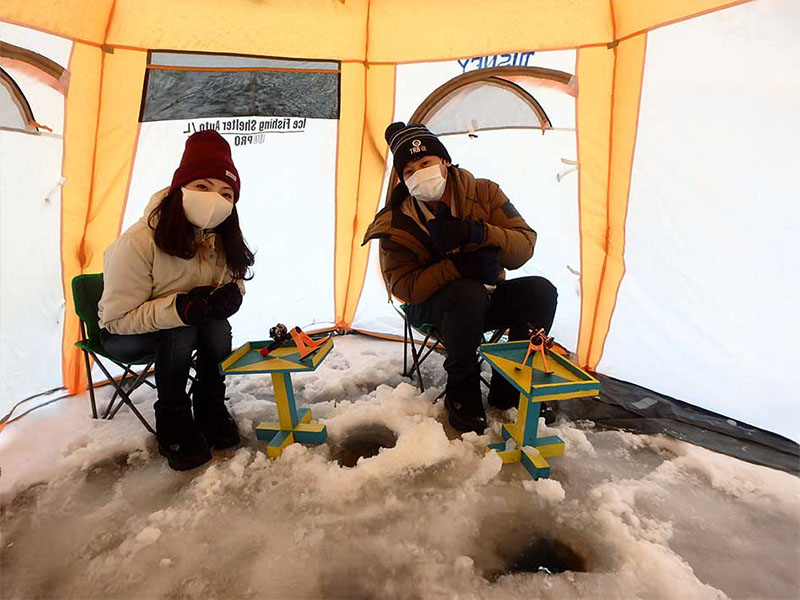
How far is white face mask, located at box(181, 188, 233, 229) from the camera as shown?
1.66 m

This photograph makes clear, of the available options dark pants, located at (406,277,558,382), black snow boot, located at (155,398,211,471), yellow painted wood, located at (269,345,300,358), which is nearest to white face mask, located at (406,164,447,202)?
dark pants, located at (406,277,558,382)

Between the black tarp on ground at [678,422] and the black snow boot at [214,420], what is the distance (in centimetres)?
134

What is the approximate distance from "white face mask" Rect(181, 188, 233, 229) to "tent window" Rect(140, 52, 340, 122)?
86 centimetres

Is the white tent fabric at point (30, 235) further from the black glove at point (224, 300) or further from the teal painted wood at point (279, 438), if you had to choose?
the teal painted wood at point (279, 438)

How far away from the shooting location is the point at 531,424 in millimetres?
1733

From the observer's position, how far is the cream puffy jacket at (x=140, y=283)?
164cm

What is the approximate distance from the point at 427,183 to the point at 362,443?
1.02 metres

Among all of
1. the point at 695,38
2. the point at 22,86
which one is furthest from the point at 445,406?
the point at 22,86

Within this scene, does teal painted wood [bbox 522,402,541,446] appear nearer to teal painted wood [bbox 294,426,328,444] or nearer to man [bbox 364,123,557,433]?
man [bbox 364,123,557,433]

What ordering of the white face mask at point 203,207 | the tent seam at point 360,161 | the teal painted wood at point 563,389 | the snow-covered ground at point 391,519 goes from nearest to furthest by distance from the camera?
the snow-covered ground at point 391,519 → the teal painted wood at point 563,389 → the white face mask at point 203,207 → the tent seam at point 360,161

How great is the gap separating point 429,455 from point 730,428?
3.92ft

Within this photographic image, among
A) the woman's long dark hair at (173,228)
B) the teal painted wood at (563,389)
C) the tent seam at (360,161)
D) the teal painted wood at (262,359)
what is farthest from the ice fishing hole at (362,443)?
the tent seam at (360,161)

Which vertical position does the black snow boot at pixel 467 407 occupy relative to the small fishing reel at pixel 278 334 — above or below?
below

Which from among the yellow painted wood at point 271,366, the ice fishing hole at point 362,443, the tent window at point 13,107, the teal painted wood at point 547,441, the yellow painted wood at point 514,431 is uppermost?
the tent window at point 13,107
